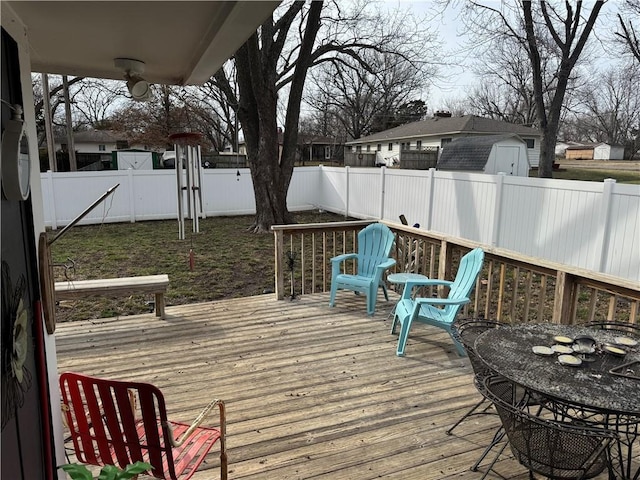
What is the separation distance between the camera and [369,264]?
187 inches

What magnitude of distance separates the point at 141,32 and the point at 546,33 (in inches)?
535

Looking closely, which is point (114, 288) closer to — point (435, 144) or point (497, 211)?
point (497, 211)

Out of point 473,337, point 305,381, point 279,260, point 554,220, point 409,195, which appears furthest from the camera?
point 409,195

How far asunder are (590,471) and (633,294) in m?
1.26

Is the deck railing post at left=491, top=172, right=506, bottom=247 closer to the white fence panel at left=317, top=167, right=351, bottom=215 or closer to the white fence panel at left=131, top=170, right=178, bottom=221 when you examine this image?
the white fence panel at left=317, top=167, right=351, bottom=215

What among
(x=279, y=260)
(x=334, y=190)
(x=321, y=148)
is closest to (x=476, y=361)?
(x=279, y=260)

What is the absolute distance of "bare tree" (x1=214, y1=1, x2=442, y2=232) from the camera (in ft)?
28.8

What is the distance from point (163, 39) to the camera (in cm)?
191

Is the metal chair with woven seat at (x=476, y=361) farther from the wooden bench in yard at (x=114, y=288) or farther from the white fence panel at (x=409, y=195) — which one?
the white fence panel at (x=409, y=195)

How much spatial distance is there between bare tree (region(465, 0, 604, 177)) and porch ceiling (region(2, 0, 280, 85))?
1165 cm

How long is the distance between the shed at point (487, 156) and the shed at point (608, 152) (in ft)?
77.2

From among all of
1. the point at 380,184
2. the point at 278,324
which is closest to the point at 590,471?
the point at 278,324

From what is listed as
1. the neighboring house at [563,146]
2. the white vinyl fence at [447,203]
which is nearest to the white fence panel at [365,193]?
the white vinyl fence at [447,203]

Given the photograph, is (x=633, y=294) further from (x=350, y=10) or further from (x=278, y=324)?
(x=350, y=10)
